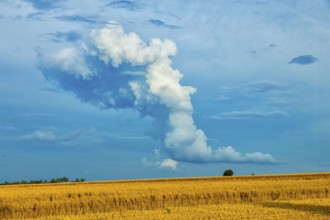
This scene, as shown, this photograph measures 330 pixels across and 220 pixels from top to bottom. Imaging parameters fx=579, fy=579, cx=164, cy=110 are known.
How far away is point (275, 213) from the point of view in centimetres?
2870

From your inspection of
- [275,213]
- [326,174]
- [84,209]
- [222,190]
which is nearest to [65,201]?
[84,209]

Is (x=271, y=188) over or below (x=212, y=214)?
over

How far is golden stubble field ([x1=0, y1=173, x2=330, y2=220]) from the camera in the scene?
99.2 ft

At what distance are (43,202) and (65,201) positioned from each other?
1.29 meters

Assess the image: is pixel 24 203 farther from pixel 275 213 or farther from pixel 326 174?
pixel 326 174

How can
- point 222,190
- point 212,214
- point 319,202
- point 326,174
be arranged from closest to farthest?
1. point 212,214
2. point 319,202
3. point 222,190
4. point 326,174

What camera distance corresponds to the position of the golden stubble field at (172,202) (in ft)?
99.2

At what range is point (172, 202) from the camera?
3550 cm

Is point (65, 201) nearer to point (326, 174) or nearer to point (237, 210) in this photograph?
point (237, 210)

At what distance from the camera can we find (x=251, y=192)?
123 ft

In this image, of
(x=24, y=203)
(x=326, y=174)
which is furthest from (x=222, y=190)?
(x=326, y=174)

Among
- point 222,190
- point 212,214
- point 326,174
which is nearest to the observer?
point 212,214

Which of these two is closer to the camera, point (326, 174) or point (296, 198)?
point (296, 198)

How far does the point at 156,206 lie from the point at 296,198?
9665mm
